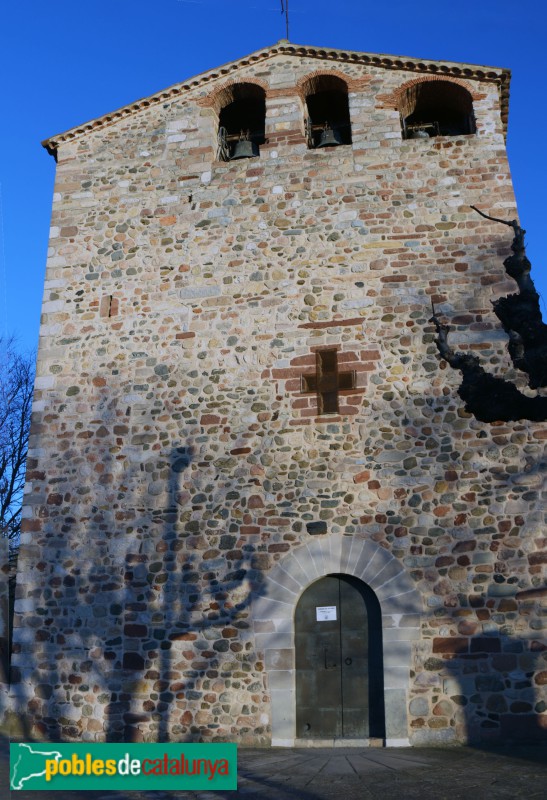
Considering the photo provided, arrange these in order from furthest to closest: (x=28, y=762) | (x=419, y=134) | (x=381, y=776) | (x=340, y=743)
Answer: (x=419, y=134)
(x=340, y=743)
(x=28, y=762)
(x=381, y=776)

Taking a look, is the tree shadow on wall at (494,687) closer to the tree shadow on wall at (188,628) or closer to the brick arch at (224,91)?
the tree shadow on wall at (188,628)

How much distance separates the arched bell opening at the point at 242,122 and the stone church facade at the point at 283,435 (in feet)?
0.20

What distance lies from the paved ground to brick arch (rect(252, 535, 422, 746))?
46 cm

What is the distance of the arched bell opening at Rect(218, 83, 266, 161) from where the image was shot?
10.3 m

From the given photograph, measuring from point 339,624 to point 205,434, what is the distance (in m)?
2.67

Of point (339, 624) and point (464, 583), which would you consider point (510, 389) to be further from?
point (339, 624)

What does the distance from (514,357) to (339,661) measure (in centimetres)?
361

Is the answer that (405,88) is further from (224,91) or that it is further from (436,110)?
(224,91)

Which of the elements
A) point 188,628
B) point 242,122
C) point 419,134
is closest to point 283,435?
point 188,628

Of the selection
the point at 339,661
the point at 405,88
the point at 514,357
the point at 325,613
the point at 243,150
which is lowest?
the point at 339,661

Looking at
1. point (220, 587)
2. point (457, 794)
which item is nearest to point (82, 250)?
point (220, 587)

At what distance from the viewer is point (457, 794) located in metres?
5.16

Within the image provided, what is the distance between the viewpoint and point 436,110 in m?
10.4

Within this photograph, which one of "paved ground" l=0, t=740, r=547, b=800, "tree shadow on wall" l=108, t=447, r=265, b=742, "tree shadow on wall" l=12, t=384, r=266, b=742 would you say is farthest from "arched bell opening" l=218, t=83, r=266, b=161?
"paved ground" l=0, t=740, r=547, b=800
